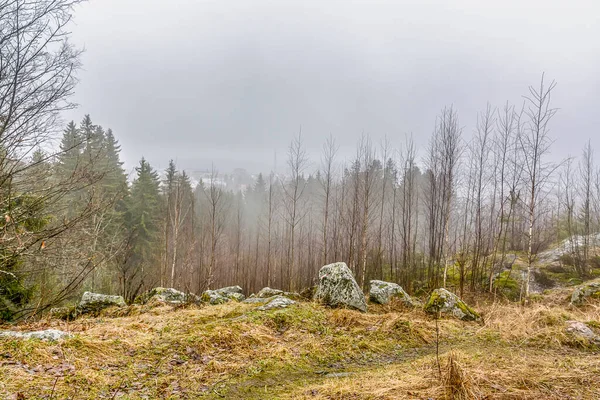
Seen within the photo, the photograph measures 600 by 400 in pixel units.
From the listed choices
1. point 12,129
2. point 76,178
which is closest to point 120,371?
point 76,178

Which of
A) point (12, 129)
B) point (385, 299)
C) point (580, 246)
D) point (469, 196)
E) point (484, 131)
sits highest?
point (484, 131)

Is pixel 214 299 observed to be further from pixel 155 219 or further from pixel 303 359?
pixel 155 219

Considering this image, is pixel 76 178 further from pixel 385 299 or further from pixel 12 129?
pixel 385 299

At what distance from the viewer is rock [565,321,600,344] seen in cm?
531

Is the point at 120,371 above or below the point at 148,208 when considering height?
below

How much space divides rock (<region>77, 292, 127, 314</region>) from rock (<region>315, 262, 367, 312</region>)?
558 centimetres

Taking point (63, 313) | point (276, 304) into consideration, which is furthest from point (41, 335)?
point (63, 313)

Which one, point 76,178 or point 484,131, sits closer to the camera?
point 76,178

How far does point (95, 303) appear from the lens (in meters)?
7.87

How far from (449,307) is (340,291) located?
2.84m

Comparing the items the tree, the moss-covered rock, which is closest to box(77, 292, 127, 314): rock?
the moss-covered rock

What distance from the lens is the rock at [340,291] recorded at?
24.4 ft

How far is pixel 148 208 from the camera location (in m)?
24.0

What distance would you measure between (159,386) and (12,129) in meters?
4.71
